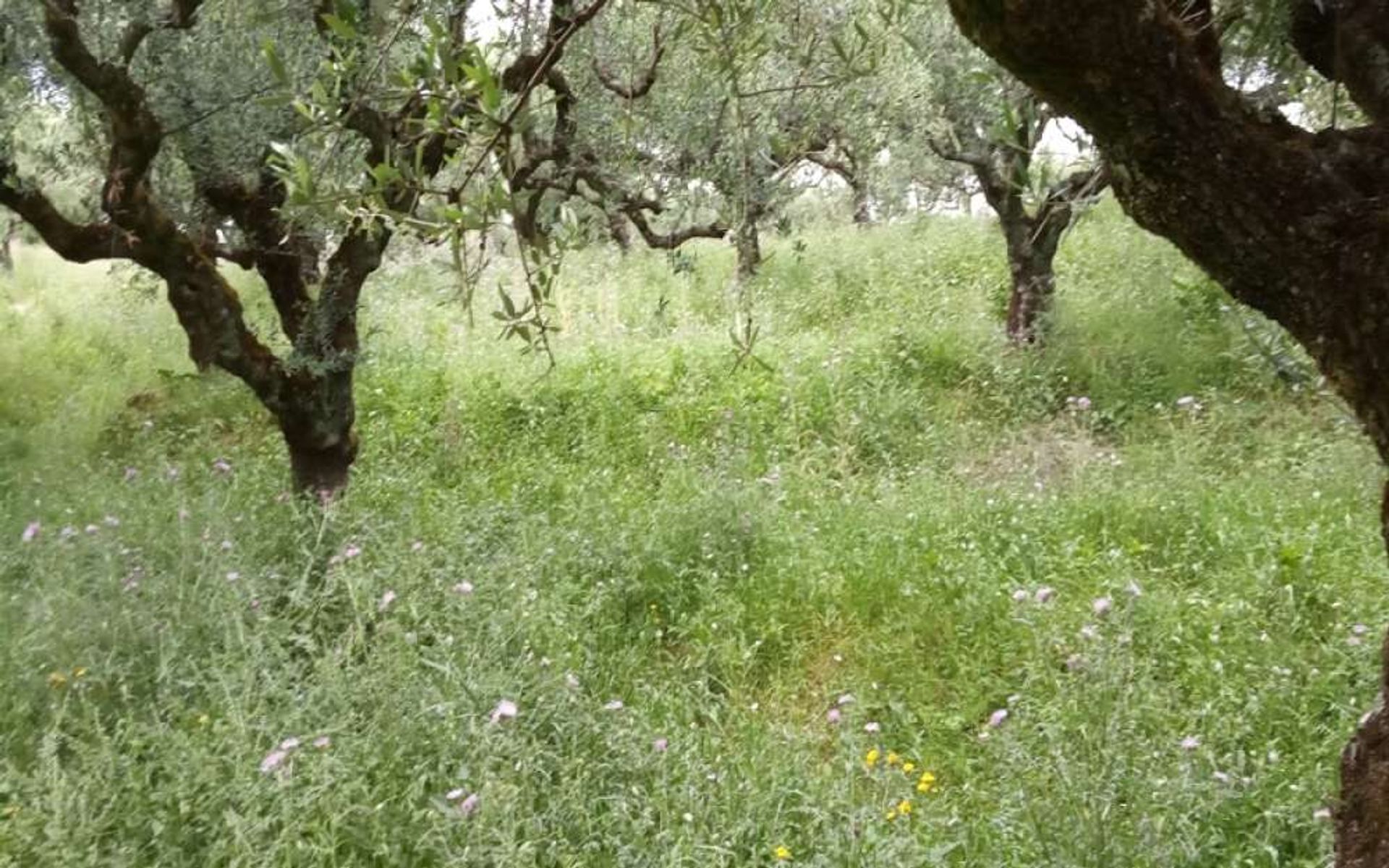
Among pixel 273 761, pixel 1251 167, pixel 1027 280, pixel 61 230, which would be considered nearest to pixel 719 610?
pixel 273 761

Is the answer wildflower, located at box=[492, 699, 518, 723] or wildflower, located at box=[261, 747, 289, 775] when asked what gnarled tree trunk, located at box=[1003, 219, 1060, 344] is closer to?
wildflower, located at box=[492, 699, 518, 723]

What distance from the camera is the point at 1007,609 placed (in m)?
4.66

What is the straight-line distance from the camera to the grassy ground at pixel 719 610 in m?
3.18

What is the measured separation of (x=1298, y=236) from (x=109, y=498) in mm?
6003

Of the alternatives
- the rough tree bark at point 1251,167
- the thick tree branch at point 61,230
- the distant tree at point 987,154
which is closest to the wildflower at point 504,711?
the rough tree bark at point 1251,167

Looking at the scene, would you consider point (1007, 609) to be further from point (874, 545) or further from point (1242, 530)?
point (1242, 530)

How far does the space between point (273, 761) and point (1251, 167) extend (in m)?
2.80

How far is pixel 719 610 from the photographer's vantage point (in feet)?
16.4

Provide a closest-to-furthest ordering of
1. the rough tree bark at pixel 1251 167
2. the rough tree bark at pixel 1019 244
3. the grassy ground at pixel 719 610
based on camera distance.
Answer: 1. the rough tree bark at pixel 1251 167
2. the grassy ground at pixel 719 610
3. the rough tree bark at pixel 1019 244

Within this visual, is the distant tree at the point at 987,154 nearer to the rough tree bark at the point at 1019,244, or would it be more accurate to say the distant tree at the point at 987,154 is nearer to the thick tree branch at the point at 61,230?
the rough tree bark at the point at 1019,244

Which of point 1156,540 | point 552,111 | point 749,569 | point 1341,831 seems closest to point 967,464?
point 1156,540

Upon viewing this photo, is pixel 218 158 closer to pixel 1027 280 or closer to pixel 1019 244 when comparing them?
pixel 1019 244

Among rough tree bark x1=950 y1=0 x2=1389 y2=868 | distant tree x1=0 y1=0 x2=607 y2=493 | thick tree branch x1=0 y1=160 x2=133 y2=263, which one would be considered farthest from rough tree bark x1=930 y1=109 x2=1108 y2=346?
rough tree bark x1=950 y1=0 x2=1389 y2=868

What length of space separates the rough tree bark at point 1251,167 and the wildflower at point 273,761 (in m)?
2.60
